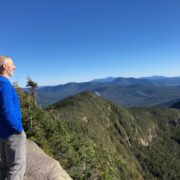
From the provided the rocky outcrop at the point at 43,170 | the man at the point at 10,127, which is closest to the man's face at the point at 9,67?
the man at the point at 10,127

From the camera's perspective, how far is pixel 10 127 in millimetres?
10734

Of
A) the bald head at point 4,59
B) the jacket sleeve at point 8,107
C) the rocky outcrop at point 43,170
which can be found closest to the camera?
the jacket sleeve at point 8,107

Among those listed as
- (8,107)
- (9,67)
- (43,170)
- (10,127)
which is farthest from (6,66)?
(43,170)

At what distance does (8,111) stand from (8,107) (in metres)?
0.13

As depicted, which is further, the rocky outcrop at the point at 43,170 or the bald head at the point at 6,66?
the rocky outcrop at the point at 43,170

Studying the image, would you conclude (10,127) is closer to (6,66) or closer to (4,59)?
(6,66)

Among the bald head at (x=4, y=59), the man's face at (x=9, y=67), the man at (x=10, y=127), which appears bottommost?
the man at (x=10, y=127)

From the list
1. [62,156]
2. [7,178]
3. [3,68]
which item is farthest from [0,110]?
[62,156]

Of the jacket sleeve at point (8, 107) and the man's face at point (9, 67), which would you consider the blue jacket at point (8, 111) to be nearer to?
the jacket sleeve at point (8, 107)

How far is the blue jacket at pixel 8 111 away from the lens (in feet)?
34.5

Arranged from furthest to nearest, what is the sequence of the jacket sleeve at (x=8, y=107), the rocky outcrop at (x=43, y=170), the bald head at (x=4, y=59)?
the rocky outcrop at (x=43, y=170) < the bald head at (x=4, y=59) < the jacket sleeve at (x=8, y=107)

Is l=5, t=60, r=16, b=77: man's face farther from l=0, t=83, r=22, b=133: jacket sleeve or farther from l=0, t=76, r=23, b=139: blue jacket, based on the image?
l=0, t=83, r=22, b=133: jacket sleeve

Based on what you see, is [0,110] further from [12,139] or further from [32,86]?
[32,86]

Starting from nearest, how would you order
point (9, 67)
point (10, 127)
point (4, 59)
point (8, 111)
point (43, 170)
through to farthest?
point (8, 111) < point (10, 127) < point (4, 59) < point (9, 67) < point (43, 170)
